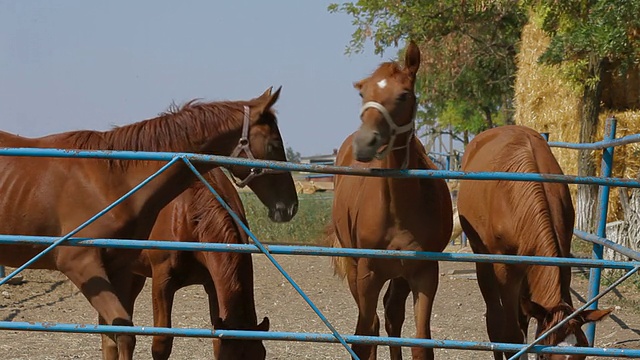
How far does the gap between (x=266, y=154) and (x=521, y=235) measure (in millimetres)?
1695

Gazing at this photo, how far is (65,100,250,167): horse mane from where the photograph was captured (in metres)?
4.39

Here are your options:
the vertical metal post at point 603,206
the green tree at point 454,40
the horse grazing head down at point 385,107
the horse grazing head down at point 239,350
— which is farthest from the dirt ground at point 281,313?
the green tree at point 454,40

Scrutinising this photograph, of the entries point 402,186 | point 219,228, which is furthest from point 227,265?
point 402,186

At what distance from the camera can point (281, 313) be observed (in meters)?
8.29

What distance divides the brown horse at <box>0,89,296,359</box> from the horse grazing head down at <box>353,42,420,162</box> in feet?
1.92

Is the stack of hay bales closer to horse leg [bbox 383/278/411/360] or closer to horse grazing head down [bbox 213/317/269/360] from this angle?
horse leg [bbox 383/278/411/360]

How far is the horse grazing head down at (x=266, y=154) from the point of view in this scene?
14.4ft

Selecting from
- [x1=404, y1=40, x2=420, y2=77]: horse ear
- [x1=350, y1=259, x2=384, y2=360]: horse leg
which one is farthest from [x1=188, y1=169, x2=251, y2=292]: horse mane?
[x1=404, y1=40, x2=420, y2=77]: horse ear

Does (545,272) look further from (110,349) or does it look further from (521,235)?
(110,349)

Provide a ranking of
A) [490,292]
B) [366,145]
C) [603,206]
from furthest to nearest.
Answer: [603,206]
[490,292]
[366,145]

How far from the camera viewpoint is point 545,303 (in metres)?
4.43

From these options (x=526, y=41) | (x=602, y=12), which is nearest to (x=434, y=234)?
(x=602, y=12)

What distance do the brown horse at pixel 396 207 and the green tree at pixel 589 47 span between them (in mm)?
3598

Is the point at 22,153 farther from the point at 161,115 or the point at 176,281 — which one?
the point at 176,281
